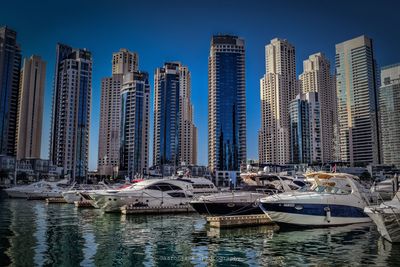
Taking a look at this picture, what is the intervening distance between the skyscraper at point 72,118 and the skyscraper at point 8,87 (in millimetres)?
16507

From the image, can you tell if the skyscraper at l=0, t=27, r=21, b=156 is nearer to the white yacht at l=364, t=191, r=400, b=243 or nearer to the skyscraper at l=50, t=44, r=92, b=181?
the skyscraper at l=50, t=44, r=92, b=181

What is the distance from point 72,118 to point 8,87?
103 ft

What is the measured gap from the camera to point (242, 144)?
172 meters

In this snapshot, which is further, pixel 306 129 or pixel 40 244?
pixel 306 129

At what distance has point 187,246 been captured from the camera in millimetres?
19844

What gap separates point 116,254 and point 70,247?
10.4ft

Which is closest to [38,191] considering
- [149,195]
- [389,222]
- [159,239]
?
[149,195]

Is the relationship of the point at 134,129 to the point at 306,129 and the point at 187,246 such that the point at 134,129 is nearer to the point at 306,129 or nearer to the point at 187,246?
the point at 306,129

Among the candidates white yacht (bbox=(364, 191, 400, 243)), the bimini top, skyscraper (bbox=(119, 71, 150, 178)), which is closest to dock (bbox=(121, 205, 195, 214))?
the bimini top

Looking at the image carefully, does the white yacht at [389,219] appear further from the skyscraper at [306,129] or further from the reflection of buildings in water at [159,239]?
the skyscraper at [306,129]

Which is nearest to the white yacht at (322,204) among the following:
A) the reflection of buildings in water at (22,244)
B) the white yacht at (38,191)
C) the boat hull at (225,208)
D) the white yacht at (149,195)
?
the boat hull at (225,208)

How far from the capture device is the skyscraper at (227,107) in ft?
561

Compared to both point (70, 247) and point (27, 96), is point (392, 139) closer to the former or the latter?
point (27, 96)

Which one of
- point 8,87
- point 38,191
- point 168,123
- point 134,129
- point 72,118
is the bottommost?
point 38,191
